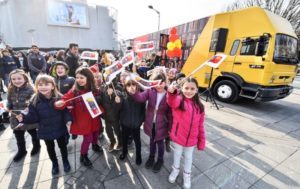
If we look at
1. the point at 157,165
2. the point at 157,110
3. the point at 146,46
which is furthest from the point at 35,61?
the point at 157,165

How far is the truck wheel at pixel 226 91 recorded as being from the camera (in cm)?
580

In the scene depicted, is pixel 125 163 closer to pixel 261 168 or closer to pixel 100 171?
pixel 100 171

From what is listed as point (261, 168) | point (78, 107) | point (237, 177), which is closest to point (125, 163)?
point (78, 107)

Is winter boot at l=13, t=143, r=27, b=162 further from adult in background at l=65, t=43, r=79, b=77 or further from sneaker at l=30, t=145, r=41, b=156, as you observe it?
adult in background at l=65, t=43, r=79, b=77

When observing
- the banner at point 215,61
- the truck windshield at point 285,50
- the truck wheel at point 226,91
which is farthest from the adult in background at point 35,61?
the truck windshield at point 285,50

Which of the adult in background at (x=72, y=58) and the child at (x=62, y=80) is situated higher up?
the adult in background at (x=72, y=58)

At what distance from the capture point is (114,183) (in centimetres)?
220

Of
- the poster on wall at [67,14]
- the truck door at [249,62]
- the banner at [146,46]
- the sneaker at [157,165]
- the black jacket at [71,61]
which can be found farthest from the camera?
the poster on wall at [67,14]

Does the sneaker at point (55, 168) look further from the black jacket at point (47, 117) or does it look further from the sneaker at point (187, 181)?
→ the sneaker at point (187, 181)

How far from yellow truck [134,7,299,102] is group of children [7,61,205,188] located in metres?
4.02

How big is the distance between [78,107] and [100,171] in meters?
1.02

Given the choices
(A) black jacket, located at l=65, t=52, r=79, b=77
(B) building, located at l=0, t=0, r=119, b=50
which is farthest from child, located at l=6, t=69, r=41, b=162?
(B) building, located at l=0, t=0, r=119, b=50

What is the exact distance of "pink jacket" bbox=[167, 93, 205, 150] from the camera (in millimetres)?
1995

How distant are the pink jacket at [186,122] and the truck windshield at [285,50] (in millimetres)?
4437
